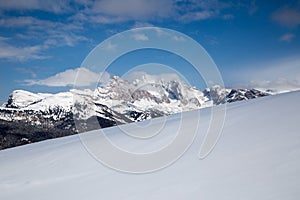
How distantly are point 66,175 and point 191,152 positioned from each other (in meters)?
2.93

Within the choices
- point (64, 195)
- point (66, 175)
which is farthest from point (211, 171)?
point (66, 175)

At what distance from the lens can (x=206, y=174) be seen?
4.51m

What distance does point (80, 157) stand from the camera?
7.84 meters

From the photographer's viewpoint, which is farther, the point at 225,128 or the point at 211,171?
the point at 225,128

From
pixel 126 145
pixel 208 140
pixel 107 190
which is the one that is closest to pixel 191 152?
pixel 208 140

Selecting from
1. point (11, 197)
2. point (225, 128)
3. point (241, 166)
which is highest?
point (225, 128)

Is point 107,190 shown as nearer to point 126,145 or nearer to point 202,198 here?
point 202,198

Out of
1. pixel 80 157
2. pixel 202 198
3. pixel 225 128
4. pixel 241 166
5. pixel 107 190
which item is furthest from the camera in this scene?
pixel 80 157

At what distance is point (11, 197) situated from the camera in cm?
568

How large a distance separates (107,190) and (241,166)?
2357 millimetres

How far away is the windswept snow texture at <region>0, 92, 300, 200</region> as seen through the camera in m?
3.78

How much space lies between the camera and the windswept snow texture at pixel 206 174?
3.78 metres

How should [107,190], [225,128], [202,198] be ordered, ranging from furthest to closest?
[225,128], [107,190], [202,198]

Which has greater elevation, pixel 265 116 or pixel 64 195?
pixel 265 116
